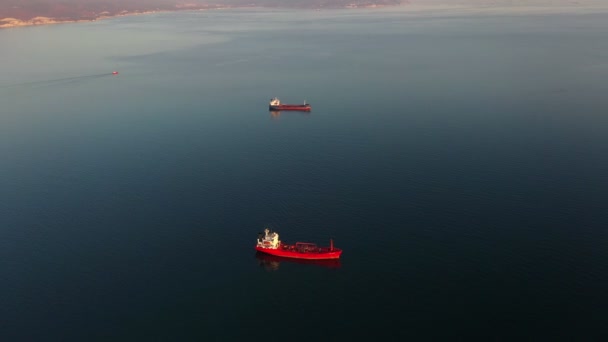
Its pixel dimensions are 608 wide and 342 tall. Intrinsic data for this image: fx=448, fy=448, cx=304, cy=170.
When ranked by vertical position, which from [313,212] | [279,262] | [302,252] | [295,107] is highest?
[295,107]

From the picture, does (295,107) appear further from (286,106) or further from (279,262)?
(279,262)

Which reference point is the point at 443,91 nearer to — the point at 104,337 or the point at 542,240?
the point at 542,240

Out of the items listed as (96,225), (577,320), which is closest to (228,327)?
(96,225)

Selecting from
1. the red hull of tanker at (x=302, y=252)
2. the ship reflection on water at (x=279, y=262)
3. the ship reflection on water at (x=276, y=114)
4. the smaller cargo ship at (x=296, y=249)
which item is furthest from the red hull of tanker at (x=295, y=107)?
the ship reflection on water at (x=279, y=262)

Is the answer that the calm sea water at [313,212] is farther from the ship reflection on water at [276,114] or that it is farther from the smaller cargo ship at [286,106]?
the smaller cargo ship at [286,106]

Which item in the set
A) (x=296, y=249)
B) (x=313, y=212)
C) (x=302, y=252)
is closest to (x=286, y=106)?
(x=313, y=212)

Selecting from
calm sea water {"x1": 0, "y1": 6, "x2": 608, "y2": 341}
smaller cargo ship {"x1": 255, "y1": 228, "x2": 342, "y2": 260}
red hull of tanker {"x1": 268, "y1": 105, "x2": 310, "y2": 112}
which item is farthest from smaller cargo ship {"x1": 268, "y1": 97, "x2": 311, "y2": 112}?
smaller cargo ship {"x1": 255, "y1": 228, "x2": 342, "y2": 260}

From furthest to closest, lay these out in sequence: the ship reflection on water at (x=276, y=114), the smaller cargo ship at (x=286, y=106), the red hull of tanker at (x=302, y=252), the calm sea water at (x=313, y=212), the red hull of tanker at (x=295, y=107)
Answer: the smaller cargo ship at (x=286, y=106) < the red hull of tanker at (x=295, y=107) < the ship reflection on water at (x=276, y=114) < the red hull of tanker at (x=302, y=252) < the calm sea water at (x=313, y=212)
